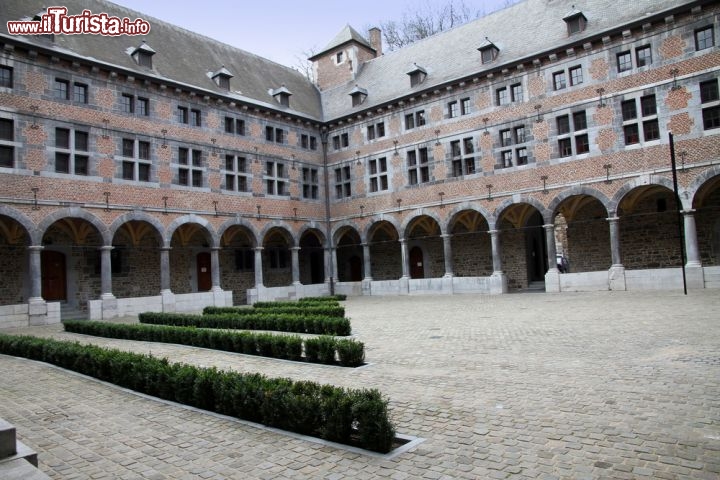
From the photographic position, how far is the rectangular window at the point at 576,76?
751 inches

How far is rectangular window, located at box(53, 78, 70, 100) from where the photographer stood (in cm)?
1725

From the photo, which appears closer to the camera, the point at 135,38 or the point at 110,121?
the point at 110,121

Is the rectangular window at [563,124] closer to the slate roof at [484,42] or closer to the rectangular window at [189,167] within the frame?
the slate roof at [484,42]

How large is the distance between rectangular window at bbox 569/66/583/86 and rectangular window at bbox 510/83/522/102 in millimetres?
2025

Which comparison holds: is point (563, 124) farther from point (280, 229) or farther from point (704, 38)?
point (280, 229)

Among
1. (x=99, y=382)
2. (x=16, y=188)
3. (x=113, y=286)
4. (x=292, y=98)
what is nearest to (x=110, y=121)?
(x=16, y=188)

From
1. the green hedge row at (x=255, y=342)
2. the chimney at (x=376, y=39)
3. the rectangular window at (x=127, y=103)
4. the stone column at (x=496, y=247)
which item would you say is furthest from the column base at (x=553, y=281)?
the chimney at (x=376, y=39)

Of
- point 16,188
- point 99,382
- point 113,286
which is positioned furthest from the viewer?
point 113,286

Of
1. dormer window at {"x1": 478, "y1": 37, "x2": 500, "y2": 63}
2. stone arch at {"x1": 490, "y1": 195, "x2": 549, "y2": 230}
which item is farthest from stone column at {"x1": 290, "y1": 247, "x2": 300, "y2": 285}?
dormer window at {"x1": 478, "y1": 37, "x2": 500, "y2": 63}

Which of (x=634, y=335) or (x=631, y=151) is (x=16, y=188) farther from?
(x=631, y=151)

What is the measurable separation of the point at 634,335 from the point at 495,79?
15.3m

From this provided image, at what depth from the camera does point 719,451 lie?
12.0 feet

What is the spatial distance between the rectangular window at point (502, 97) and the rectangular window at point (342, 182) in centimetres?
862

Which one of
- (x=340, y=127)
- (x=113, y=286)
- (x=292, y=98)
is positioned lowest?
(x=113, y=286)
